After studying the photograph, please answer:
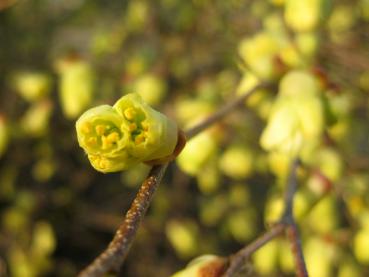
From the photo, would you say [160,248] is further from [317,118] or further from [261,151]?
[317,118]

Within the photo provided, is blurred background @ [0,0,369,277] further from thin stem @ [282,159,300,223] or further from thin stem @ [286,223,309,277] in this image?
thin stem @ [286,223,309,277]

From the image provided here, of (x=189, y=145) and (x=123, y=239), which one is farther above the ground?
(x=123, y=239)

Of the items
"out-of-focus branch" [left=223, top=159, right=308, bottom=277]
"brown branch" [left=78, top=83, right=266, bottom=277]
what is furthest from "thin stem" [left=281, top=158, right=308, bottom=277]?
"brown branch" [left=78, top=83, right=266, bottom=277]

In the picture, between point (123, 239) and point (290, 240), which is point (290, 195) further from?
point (123, 239)

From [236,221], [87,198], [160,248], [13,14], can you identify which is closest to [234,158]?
[236,221]

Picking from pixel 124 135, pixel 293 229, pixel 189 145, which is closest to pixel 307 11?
pixel 189 145
